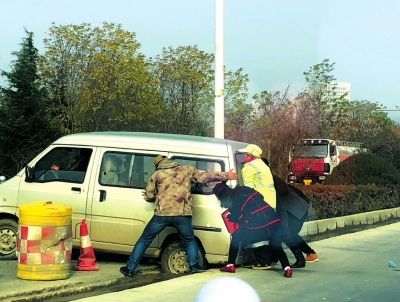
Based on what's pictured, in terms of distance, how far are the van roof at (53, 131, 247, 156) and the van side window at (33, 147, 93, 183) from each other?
15cm

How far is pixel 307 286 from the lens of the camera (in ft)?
27.5

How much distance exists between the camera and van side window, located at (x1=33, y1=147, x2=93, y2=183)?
9.80 meters

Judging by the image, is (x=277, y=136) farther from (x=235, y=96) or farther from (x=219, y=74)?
(x=235, y=96)

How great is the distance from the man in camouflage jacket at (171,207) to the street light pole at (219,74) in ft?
13.1

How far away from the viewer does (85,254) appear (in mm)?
9195

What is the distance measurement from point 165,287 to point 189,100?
2618 cm

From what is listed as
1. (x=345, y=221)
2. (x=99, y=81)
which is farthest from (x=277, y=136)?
(x=99, y=81)

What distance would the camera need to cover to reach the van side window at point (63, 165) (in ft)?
32.2

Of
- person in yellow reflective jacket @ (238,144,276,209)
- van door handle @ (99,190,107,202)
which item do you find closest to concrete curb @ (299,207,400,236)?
person in yellow reflective jacket @ (238,144,276,209)

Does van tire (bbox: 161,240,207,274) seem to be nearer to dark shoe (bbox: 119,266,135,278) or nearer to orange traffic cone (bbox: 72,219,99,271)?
dark shoe (bbox: 119,266,135,278)

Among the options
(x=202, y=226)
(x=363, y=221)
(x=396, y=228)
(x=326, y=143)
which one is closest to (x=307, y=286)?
(x=202, y=226)

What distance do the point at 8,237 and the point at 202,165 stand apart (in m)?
3.14

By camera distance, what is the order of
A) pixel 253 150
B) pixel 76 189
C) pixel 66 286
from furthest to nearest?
pixel 76 189, pixel 253 150, pixel 66 286

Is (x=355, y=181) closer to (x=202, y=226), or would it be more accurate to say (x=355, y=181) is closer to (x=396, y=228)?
(x=396, y=228)
